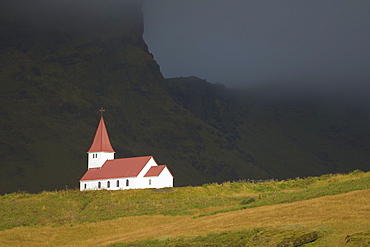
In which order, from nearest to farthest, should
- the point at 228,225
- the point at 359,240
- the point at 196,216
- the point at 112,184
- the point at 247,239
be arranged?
the point at 359,240, the point at 247,239, the point at 228,225, the point at 196,216, the point at 112,184

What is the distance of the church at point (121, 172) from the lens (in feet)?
256

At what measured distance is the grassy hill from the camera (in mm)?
29578

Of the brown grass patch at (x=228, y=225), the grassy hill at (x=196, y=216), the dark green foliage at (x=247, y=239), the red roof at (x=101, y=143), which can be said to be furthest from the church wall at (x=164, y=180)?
the dark green foliage at (x=247, y=239)

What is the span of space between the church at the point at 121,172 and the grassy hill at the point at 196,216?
849 cm

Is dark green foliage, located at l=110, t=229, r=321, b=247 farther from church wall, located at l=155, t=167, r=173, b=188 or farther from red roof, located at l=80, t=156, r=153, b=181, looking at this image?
red roof, located at l=80, t=156, r=153, b=181

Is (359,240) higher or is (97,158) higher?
(97,158)

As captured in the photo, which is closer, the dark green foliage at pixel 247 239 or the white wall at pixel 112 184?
the dark green foliage at pixel 247 239

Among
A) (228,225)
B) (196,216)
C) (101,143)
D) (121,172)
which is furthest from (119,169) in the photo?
(228,225)

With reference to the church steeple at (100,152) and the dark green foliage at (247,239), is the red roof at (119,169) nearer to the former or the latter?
the church steeple at (100,152)

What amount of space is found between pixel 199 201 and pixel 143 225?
1370 cm

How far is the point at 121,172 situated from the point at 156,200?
17439mm

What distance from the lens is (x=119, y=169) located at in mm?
80875

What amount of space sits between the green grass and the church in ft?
25.0

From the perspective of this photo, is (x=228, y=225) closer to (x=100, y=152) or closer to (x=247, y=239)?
(x=247, y=239)
